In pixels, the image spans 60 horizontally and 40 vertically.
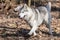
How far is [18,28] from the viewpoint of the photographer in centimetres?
747

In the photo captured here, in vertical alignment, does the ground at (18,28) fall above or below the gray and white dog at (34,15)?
below

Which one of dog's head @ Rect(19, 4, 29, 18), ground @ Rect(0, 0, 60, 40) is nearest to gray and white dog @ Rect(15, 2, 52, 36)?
dog's head @ Rect(19, 4, 29, 18)

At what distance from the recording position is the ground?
6.68 m

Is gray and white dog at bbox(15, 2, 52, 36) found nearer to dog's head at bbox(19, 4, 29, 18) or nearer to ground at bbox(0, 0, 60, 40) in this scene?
dog's head at bbox(19, 4, 29, 18)

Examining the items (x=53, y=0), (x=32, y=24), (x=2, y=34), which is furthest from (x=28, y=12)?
(x=53, y=0)

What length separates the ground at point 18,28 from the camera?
6680 millimetres

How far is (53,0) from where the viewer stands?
11805 mm

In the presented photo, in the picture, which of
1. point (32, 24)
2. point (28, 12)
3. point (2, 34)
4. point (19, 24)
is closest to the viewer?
point (28, 12)

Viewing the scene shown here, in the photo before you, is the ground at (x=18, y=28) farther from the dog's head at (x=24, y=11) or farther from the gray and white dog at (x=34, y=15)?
the dog's head at (x=24, y=11)

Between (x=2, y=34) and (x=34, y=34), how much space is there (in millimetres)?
1121

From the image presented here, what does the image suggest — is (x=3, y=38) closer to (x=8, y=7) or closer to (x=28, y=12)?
(x=28, y=12)

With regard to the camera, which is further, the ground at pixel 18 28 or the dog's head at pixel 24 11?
the ground at pixel 18 28

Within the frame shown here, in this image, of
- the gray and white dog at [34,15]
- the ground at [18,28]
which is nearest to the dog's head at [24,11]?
the gray and white dog at [34,15]

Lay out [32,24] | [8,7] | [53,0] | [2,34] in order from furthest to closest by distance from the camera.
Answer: [53,0] → [8,7] → [2,34] → [32,24]
